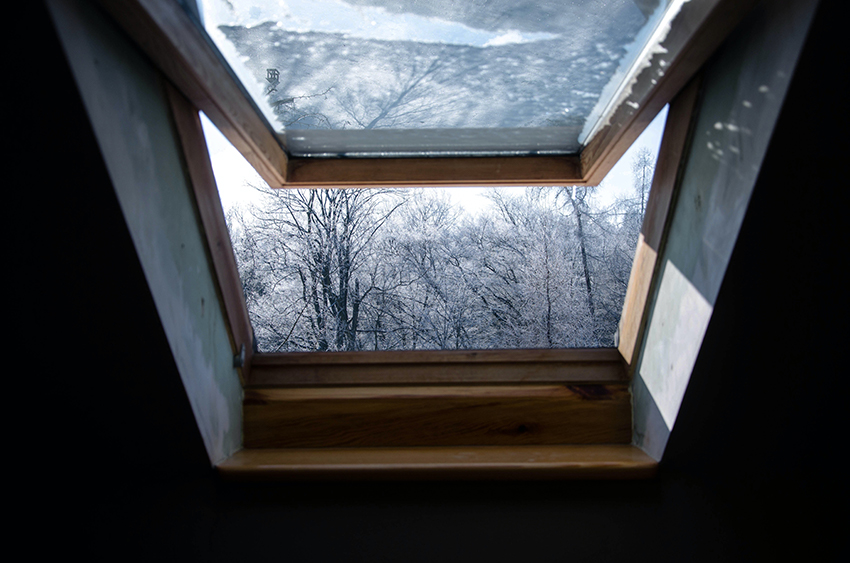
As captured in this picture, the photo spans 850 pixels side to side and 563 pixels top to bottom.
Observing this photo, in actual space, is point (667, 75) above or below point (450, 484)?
above

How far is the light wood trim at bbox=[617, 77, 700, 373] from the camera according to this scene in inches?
38.4

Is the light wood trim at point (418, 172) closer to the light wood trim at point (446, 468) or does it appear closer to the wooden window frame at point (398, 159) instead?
the wooden window frame at point (398, 159)

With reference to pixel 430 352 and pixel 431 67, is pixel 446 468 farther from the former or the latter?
pixel 431 67

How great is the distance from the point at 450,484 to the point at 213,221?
763mm

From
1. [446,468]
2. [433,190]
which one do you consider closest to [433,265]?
[433,190]

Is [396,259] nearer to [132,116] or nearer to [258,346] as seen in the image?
[258,346]

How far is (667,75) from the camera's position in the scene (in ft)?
2.93

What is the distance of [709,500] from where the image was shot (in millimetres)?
1106

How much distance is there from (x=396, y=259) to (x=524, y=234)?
423 mm

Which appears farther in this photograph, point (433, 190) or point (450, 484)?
point (433, 190)

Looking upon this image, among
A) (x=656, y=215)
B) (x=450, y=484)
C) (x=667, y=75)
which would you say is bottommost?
(x=450, y=484)

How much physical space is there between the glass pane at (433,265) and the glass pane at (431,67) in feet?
1.34

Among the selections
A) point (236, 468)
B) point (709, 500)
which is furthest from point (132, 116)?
point (709, 500)

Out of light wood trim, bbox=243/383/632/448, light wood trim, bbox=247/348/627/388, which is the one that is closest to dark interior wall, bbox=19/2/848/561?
light wood trim, bbox=243/383/632/448
